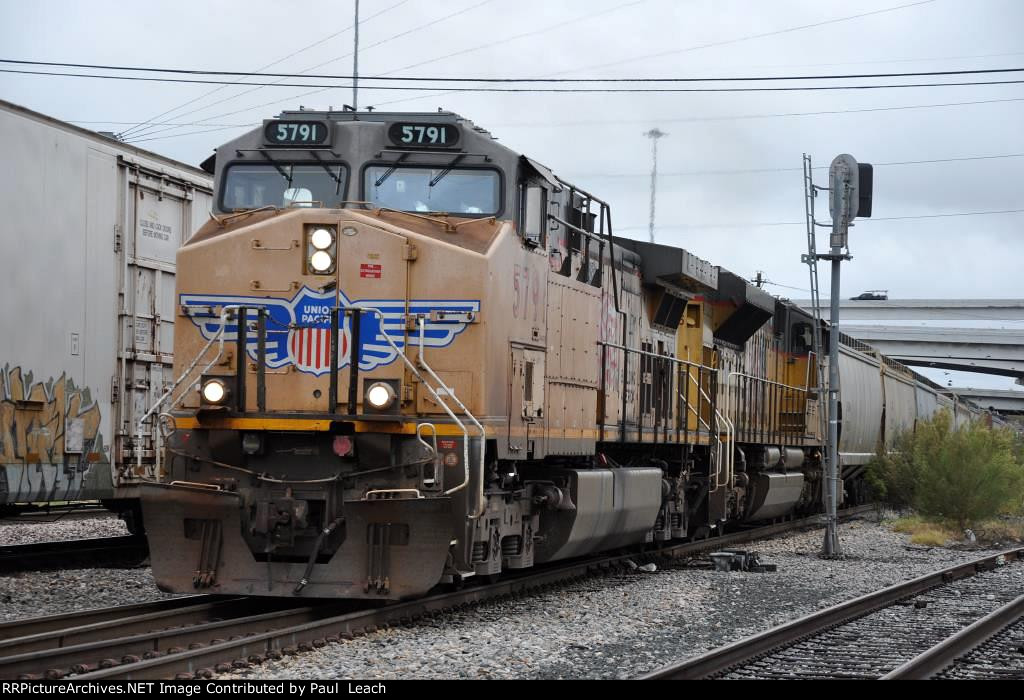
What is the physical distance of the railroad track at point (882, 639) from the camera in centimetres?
719

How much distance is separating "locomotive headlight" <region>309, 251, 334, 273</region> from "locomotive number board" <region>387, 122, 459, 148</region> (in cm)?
113

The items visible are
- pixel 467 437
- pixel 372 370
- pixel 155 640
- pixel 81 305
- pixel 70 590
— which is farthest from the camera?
pixel 81 305

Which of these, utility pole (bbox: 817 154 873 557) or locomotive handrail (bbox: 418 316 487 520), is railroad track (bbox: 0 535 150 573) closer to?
locomotive handrail (bbox: 418 316 487 520)

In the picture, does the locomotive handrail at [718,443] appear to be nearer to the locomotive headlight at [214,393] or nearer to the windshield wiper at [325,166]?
the windshield wiper at [325,166]

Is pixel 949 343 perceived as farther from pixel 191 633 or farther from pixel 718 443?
pixel 191 633

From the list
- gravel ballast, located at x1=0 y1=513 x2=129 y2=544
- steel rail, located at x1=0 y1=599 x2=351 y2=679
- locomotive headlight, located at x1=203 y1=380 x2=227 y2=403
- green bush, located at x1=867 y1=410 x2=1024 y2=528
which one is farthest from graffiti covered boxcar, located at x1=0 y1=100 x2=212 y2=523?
green bush, located at x1=867 y1=410 x2=1024 y2=528

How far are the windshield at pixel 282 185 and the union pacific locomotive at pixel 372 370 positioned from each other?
0.02 meters

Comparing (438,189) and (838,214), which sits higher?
Answer: (838,214)

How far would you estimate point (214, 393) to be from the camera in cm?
881

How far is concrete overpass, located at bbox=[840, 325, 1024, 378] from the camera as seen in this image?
63.4 metres

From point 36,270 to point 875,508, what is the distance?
67.5 ft

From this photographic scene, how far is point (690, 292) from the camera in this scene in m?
15.6

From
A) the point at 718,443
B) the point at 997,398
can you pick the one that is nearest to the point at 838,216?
the point at 718,443

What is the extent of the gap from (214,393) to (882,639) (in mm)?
5089
